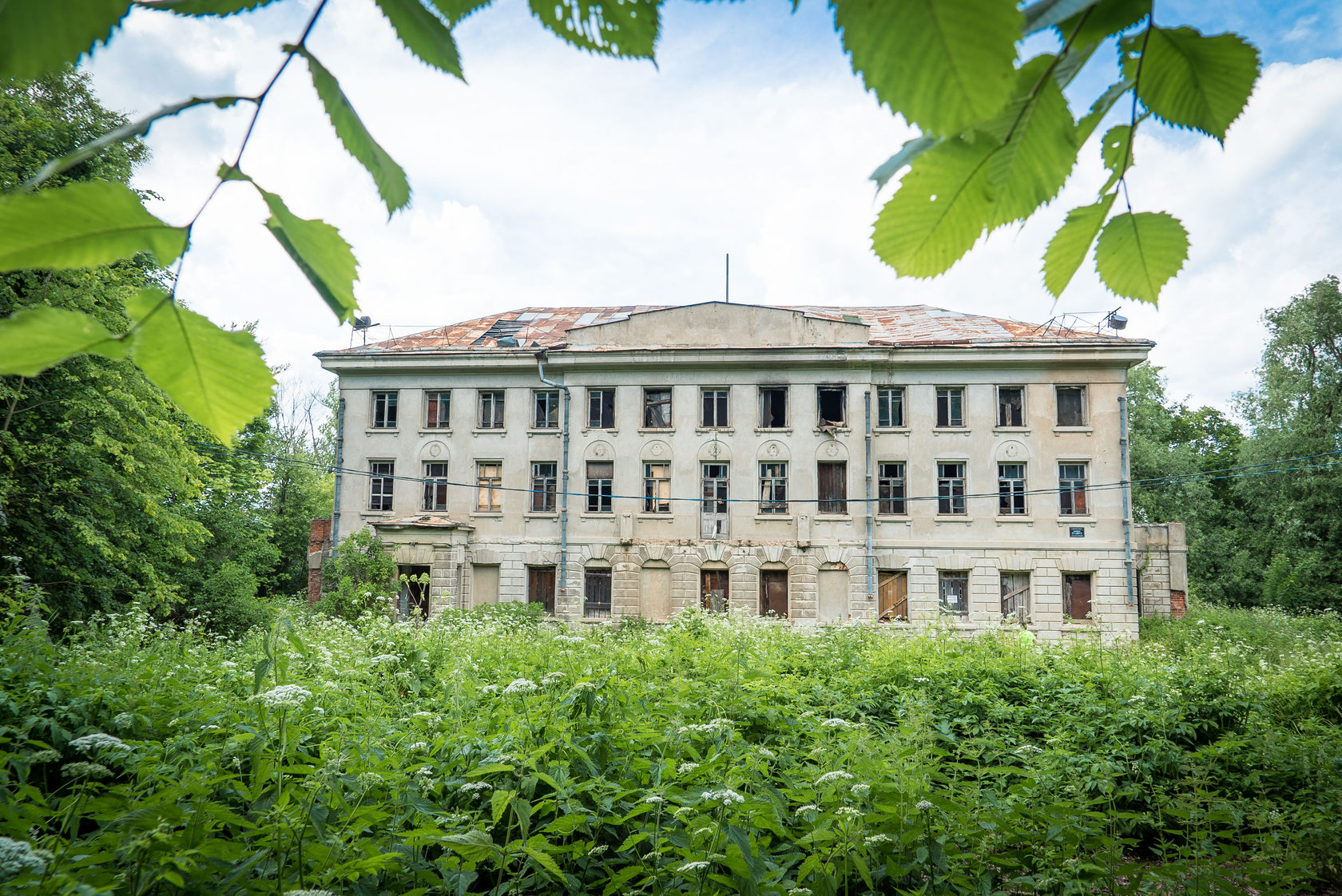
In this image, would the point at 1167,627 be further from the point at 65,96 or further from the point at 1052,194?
the point at 65,96

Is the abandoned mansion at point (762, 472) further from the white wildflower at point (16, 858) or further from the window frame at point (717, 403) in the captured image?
the white wildflower at point (16, 858)

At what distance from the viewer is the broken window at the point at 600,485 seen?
2059cm

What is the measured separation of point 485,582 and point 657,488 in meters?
5.70

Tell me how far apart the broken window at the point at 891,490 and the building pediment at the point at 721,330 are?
367 cm

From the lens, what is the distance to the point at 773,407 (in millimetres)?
20625

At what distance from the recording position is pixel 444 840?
2.14 m

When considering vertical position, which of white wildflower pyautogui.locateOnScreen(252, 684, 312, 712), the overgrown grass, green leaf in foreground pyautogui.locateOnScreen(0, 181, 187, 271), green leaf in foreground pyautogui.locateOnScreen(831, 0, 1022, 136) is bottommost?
the overgrown grass

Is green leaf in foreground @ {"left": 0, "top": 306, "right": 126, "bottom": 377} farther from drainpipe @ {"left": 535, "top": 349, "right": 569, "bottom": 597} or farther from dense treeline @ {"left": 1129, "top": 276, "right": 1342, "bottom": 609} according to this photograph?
dense treeline @ {"left": 1129, "top": 276, "right": 1342, "bottom": 609}

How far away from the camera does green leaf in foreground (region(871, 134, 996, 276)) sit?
648 mm

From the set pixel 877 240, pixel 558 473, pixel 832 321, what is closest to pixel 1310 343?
pixel 832 321

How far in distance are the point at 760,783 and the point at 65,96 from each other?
18806 mm

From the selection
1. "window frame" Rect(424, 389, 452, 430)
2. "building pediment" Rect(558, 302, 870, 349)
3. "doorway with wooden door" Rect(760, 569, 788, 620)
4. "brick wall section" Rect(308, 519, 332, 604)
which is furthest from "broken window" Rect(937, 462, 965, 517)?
"brick wall section" Rect(308, 519, 332, 604)

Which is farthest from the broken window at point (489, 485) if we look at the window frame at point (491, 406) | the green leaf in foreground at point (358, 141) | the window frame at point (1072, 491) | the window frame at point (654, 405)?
the green leaf in foreground at point (358, 141)

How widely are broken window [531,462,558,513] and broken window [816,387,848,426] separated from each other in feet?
26.2
